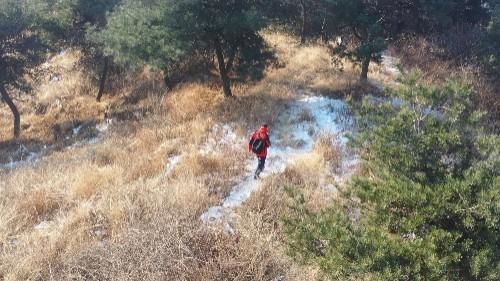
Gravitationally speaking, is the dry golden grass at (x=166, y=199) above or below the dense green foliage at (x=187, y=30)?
below

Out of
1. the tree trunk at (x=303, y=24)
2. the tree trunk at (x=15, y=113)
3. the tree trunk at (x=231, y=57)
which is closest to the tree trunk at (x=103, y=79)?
the tree trunk at (x=15, y=113)

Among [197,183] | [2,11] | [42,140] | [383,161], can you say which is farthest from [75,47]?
[383,161]

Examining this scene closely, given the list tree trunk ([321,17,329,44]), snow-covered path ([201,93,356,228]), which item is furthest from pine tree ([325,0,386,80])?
tree trunk ([321,17,329,44])

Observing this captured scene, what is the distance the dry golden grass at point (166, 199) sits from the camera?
5.12m

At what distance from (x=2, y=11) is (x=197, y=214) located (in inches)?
647

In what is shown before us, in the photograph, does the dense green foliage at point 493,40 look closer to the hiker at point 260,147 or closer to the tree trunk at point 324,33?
the tree trunk at point 324,33

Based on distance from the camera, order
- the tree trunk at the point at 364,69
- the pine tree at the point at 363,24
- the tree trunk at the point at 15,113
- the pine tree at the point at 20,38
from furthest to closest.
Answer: the pine tree at the point at 20,38, the tree trunk at the point at 15,113, the tree trunk at the point at 364,69, the pine tree at the point at 363,24

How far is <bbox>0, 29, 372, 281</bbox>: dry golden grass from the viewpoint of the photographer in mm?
5125

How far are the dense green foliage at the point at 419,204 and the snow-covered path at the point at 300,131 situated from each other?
3592 mm

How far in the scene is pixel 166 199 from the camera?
6730 mm

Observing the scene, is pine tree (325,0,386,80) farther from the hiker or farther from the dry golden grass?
the hiker

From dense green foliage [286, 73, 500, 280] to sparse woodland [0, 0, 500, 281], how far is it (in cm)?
2

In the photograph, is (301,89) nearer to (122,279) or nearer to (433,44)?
(433,44)

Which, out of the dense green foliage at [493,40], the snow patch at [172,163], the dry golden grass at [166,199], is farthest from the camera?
the dense green foliage at [493,40]
